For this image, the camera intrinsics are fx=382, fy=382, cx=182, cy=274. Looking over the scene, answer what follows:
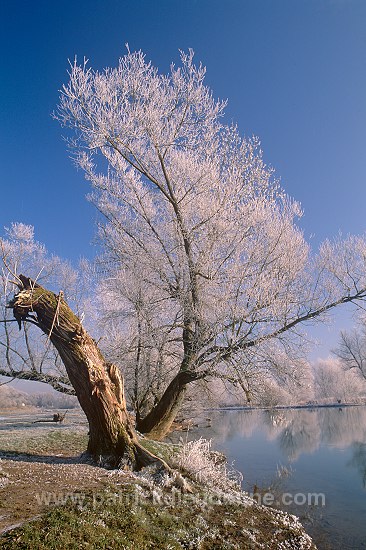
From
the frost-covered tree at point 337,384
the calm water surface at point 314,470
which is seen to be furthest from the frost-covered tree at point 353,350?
the calm water surface at point 314,470

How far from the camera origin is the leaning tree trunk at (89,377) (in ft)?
24.5

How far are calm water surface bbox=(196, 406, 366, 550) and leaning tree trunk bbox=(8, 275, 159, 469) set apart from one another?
3828 millimetres

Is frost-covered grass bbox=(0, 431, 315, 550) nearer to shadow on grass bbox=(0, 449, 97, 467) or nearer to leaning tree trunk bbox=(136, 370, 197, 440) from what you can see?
shadow on grass bbox=(0, 449, 97, 467)

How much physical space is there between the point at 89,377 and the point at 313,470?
360 inches

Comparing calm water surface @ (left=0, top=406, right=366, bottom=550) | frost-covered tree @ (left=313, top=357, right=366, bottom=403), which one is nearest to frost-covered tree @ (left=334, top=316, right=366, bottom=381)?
frost-covered tree @ (left=313, top=357, right=366, bottom=403)

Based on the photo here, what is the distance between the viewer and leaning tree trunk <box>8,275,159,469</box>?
24.5ft

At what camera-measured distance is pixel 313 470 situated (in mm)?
12617

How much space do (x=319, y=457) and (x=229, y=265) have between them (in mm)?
9316

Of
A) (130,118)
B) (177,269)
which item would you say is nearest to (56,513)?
(177,269)

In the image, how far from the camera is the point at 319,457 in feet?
49.4

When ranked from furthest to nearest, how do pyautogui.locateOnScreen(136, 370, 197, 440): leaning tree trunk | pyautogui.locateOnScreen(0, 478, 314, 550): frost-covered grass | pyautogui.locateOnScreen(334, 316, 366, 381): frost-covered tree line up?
1. pyautogui.locateOnScreen(334, 316, 366, 381): frost-covered tree
2. pyautogui.locateOnScreen(136, 370, 197, 440): leaning tree trunk
3. pyautogui.locateOnScreen(0, 478, 314, 550): frost-covered grass

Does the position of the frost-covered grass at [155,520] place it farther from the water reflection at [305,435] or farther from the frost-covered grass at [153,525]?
the water reflection at [305,435]

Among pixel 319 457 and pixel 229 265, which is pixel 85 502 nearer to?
pixel 229 265

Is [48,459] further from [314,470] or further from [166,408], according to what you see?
[314,470]
